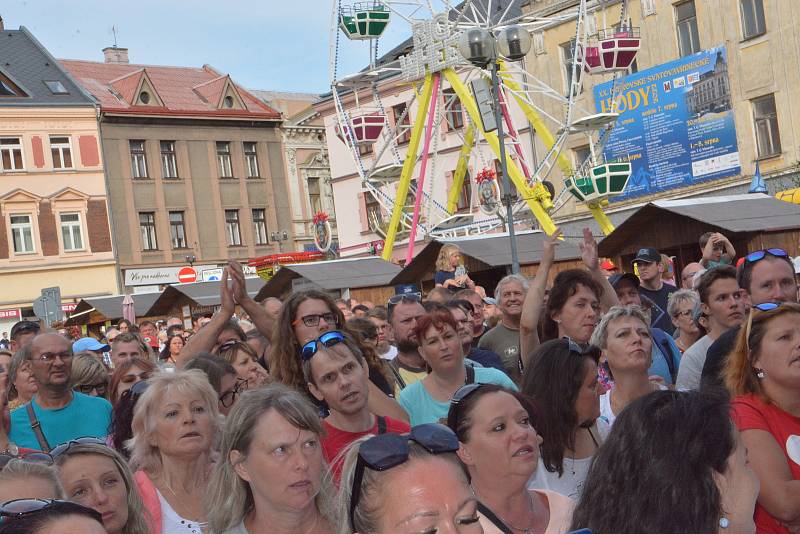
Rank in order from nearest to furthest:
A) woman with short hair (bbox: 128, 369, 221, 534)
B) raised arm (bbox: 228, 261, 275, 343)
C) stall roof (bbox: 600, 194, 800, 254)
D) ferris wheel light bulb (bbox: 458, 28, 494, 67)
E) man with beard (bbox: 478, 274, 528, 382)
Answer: woman with short hair (bbox: 128, 369, 221, 534) < raised arm (bbox: 228, 261, 275, 343) < man with beard (bbox: 478, 274, 528, 382) < ferris wheel light bulb (bbox: 458, 28, 494, 67) < stall roof (bbox: 600, 194, 800, 254)

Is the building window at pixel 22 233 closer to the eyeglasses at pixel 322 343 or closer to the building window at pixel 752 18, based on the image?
the building window at pixel 752 18

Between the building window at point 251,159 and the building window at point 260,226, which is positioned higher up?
the building window at point 251,159

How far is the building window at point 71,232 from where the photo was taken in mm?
45062

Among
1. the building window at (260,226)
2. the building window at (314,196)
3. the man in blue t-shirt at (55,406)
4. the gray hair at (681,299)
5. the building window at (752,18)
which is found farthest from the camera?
the building window at (314,196)

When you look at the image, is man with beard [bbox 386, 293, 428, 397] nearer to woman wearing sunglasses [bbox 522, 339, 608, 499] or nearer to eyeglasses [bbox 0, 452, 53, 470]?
woman wearing sunglasses [bbox 522, 339, 608, 499]

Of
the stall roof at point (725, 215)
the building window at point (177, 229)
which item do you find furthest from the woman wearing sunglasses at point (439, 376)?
the building window at point (177, 229)

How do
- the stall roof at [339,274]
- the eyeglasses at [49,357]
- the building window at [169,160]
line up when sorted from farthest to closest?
the building window at [169,160]
the stall roof at [339,274]
the eyeglasses at [49,357]

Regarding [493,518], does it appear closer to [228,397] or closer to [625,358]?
[625,358]

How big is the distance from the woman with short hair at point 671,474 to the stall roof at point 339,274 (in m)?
20.2

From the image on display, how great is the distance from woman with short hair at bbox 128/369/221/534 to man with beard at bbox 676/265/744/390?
2.74 metres

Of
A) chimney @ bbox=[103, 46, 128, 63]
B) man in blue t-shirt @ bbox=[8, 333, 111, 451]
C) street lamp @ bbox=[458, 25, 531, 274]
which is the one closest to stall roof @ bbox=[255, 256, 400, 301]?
street lamp @ bbox=[458, 25, 531, 274]

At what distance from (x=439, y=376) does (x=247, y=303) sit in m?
1.79

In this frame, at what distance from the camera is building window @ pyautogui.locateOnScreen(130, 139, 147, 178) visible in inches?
1832

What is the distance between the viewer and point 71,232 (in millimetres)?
45219
